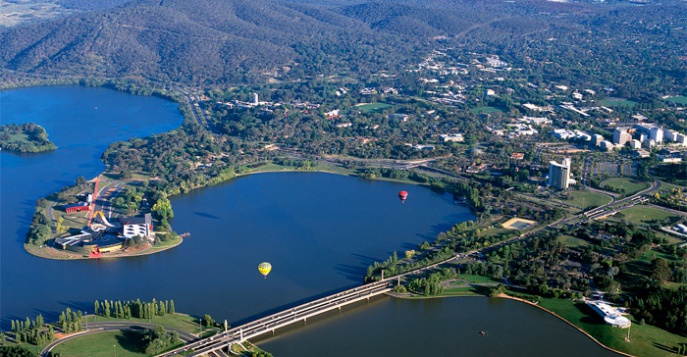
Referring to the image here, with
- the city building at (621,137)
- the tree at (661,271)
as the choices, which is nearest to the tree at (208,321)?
the tree at (661,271)

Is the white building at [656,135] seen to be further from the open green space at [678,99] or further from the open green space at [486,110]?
the open green space at [678,99]

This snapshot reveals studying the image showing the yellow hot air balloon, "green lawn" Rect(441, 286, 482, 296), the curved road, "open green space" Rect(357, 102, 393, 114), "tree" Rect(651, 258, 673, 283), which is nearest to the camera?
the curved road

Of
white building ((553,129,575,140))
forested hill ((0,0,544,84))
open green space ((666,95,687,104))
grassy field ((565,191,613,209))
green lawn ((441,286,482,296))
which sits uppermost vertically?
forested hill ((0,0,544,84))

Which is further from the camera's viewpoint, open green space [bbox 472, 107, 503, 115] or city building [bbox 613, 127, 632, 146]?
open green space [bbox 472, 107, 503, 115]

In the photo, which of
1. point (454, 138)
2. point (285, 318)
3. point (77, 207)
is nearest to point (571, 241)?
point (285, 318)

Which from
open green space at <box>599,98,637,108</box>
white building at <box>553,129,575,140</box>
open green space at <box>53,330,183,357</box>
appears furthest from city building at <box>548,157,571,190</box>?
open green space at <box>53,330,183,357</box>

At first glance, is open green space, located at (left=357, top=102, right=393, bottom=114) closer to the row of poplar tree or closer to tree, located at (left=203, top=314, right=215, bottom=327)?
the row of poplar tree

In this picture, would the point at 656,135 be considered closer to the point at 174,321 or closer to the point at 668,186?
the point at 668,186
